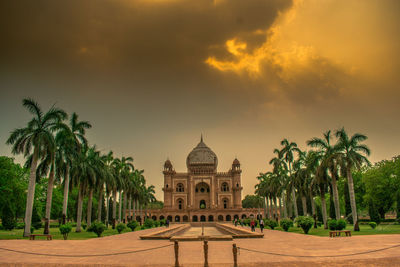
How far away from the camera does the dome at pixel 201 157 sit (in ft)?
263

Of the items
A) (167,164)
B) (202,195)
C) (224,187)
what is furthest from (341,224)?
(167,164)

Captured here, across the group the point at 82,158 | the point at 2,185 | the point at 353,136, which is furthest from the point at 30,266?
the point at 2,185

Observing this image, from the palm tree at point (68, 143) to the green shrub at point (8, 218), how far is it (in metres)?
9.56

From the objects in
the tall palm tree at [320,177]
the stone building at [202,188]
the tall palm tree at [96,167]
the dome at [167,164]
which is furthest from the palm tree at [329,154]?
the dome at [167,164]

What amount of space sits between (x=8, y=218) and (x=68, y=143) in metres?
14.2

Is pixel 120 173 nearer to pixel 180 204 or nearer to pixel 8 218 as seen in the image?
pixel 8 218

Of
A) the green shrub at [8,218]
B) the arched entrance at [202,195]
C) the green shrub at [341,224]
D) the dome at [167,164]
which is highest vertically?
the dome at [167,164]

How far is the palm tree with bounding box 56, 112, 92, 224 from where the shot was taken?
27.1 metres

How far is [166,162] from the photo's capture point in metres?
79.6

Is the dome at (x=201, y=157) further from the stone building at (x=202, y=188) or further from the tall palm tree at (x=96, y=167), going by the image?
the tall palm tree at (x=96, y=167)

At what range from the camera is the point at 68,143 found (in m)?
27.7

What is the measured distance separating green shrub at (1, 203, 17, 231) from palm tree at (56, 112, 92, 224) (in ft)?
31.4

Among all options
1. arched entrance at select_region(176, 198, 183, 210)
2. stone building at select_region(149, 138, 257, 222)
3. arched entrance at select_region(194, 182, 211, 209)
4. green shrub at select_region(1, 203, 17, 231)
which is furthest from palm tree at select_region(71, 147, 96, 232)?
arched entrance at select_region(194, 182, 211, 209)

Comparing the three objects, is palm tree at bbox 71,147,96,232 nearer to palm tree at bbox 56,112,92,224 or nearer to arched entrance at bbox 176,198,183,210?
palm tree at bbox 56,112,92,224
